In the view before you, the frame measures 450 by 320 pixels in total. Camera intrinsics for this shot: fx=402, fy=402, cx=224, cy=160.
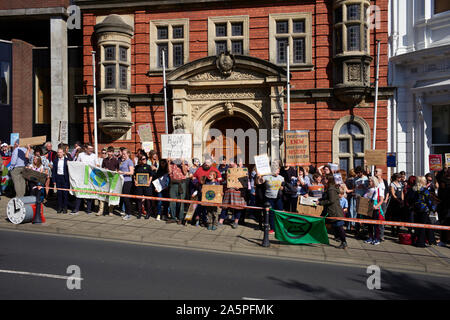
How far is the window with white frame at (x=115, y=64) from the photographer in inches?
678

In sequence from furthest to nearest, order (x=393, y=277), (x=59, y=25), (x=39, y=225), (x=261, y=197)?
(x=59, y=25), (x=261, y=197), (x=39, y=225), (x=393, y=277)

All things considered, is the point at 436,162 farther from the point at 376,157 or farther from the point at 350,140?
the point at 350,140

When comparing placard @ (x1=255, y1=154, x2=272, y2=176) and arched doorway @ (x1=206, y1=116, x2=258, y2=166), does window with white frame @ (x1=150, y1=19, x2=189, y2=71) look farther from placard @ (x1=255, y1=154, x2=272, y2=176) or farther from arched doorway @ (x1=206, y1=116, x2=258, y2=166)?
placard @ (x1=255, y1=154, x2=272, y2=176)

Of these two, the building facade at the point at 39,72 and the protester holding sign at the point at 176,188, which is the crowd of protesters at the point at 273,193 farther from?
the building facade at the point at 39,72

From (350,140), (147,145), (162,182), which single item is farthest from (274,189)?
(350,140)

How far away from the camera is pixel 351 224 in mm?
11656

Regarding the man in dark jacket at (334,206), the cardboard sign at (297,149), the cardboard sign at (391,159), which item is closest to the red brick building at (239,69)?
the cardboard sign at (391,159)

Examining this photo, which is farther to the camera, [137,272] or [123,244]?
[123,244]

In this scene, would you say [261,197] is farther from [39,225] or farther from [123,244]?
[39,225]

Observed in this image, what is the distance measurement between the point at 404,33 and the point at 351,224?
8.73 meters

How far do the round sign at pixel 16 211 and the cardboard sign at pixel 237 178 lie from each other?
17.7 ft

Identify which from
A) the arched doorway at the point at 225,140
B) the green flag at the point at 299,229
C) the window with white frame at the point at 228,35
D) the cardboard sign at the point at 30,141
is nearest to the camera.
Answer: the green flag at the point at 299,229

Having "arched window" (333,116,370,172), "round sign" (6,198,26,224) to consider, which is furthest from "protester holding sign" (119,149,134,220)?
"arched window" (333,116,370,172)

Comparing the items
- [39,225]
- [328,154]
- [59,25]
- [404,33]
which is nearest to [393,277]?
[39,225]
